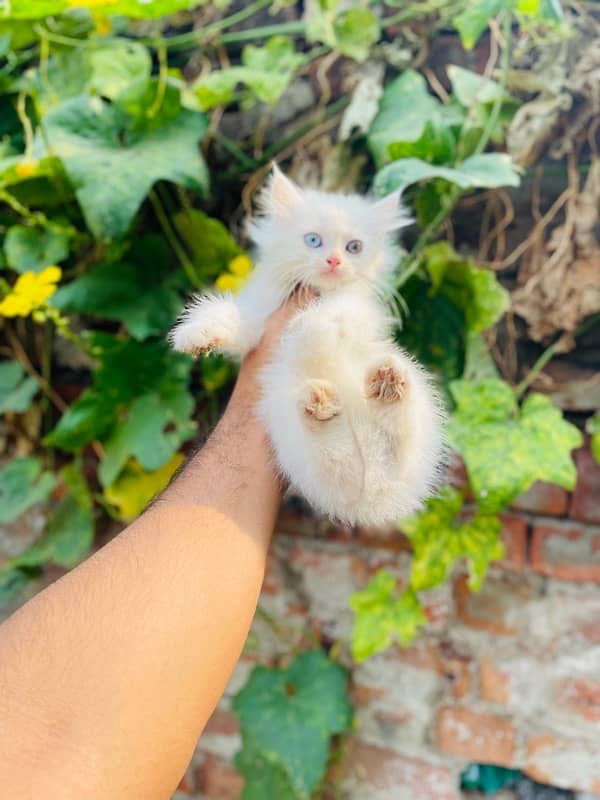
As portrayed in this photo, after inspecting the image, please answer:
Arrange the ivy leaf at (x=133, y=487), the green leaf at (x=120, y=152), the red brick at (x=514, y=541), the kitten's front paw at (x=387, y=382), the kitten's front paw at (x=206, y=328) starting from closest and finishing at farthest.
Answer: the kitten's front paw at (x=387, y=382), the kitten's front paw at (x=206, y=328), the green leaf at (x=120, y=152), the red brick at (x=514, y=541), the ivy leaf at (x=133, y=487)

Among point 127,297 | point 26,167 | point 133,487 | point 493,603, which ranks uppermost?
point 26,167

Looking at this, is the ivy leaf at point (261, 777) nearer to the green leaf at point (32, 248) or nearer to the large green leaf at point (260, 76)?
the green leaf at point (32, 248)

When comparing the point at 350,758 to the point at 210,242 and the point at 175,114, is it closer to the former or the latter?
the point at 210,242

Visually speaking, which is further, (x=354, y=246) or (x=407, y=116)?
(x=407, y=116)

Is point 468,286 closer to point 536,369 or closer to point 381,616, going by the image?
point 536,369

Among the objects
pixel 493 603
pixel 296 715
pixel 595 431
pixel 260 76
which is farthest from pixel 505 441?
pixel 260 76

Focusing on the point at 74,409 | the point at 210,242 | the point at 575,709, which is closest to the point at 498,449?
the point at 575,709

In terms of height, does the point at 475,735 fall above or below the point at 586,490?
below

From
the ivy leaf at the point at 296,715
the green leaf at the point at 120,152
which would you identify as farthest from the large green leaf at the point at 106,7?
the ivy leaf at the point at 296,715
